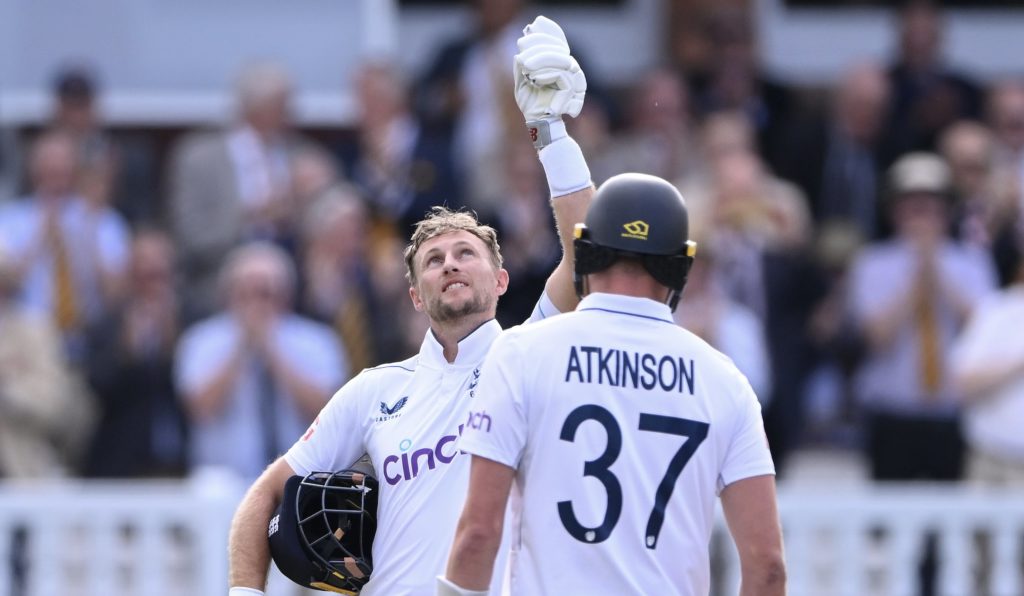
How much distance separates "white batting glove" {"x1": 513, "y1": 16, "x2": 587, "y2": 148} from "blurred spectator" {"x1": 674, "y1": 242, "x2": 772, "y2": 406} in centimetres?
379

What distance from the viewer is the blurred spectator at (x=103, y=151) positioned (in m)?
11.1

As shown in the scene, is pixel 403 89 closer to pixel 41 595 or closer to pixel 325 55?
pixel 325 55

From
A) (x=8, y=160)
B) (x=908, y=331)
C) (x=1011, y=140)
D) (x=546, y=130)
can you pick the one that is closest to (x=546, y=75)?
(x=546, y=130)

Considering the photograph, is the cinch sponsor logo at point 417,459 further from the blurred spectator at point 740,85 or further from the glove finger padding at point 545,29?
the blurred spectator at point 740,85

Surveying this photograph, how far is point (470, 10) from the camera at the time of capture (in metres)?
12.7

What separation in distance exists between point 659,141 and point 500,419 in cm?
614

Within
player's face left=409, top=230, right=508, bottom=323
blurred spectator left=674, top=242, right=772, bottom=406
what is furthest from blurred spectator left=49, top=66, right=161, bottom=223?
player's face left=409, top=230, right=508, bottom=323

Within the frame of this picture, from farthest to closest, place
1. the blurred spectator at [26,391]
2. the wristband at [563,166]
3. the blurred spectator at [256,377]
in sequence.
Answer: the blurred spectator at [26,391], the blurred spectator at [256,377], the wristband at [563,166]

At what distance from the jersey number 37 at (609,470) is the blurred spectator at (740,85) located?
6448mm

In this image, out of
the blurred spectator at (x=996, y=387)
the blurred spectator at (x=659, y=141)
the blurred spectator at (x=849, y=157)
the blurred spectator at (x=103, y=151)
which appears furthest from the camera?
the blurred spectator at (x=103, y=151)

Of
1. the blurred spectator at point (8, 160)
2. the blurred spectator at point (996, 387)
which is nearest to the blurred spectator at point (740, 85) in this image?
the blurred spectator at point (996, 387)

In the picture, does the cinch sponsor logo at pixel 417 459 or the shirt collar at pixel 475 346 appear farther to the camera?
the shirt collar at pixel 475 346

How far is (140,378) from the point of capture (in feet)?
33.4

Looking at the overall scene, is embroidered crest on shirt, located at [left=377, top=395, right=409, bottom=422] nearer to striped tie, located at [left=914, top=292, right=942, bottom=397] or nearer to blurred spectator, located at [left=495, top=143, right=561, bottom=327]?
blurred spectator, located at [left=495, top=143, right=561, bottom=327]
